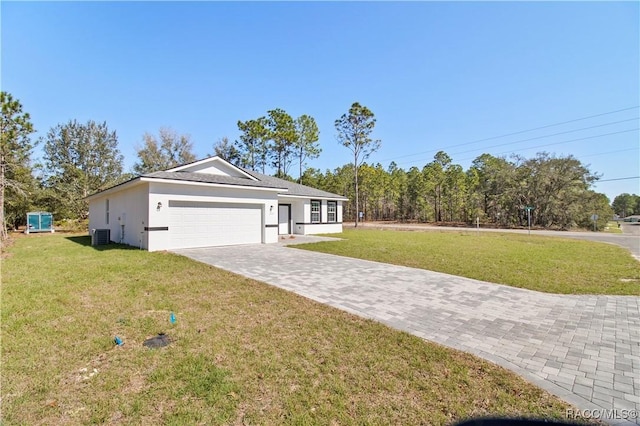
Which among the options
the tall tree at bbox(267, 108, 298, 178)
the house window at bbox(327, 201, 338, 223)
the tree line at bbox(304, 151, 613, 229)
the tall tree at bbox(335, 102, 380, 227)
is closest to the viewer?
the house window at bbox(327, 201, 338, 223)

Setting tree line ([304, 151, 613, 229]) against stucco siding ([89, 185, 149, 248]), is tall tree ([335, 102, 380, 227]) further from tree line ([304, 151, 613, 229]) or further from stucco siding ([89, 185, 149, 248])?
stucco siding ([89, 185, 149, 248])

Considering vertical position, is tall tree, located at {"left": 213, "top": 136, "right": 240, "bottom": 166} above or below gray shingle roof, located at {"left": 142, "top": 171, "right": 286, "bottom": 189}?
above

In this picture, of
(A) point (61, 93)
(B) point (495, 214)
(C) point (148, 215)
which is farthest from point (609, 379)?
(B) point (495, 214)

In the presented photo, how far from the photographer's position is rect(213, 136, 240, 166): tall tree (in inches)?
1411

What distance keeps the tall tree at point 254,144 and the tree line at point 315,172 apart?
0.12 meters

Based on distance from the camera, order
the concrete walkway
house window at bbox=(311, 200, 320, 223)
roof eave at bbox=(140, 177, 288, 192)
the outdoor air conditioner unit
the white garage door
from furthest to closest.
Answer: house window at bbox=(311, 200, 320, 223) → the outdoor air conditioner unit → the white garage door → roof eave at bbox=(140, 177, 288, 192) → the concrete walkway

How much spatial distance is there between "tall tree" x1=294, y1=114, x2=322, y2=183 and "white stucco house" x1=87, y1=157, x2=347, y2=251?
19.3 meters

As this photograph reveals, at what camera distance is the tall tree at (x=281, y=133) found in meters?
31.9

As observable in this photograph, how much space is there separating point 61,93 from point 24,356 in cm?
1749

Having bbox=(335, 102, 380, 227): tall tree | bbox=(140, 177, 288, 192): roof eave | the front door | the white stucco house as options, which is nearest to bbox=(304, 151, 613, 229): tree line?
bbox=(335, 102, 380, 227): tall tree

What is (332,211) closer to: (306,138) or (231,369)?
(306,138)

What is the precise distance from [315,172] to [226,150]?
45.1 ft

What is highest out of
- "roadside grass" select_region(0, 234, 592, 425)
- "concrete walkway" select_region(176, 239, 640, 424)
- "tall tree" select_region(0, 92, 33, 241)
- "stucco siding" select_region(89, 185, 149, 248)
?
"tall tree" select_region(0, 92, 33, 241)

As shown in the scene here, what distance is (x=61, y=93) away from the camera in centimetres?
1465
